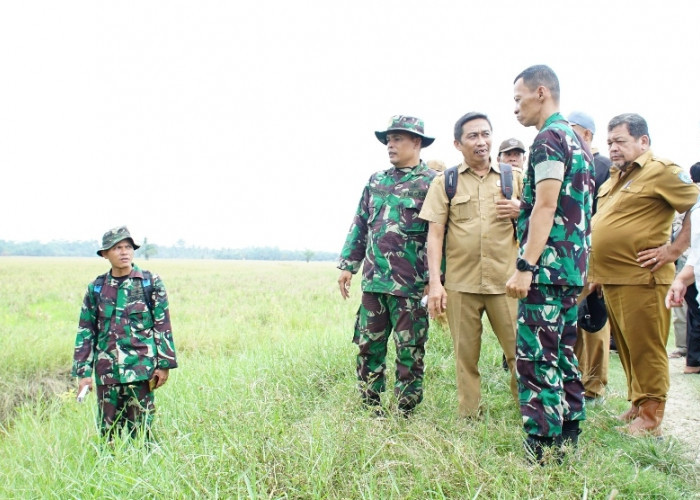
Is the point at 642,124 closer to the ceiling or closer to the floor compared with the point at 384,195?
closer to the ceiling

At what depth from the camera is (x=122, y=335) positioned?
3.55 meters

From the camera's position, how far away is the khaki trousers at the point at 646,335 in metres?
3.09

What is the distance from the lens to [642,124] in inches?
128

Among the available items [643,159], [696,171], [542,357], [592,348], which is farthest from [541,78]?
[696,171]

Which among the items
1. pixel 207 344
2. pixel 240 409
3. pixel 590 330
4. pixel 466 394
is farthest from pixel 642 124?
pixel 207 344

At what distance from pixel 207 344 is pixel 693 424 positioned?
5.97 metres

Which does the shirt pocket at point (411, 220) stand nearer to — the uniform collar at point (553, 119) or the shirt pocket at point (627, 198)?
the uniform collar at point (553, 119)

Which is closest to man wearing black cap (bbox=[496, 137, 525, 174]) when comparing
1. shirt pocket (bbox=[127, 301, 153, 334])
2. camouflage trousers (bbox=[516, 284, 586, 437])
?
camouflage trousers (bbox=[516, 284, 586, 437])

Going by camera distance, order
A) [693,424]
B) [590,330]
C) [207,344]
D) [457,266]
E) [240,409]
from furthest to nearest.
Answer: [207,344] → [590,330] → [693,424] → [457,266] → [240,409]

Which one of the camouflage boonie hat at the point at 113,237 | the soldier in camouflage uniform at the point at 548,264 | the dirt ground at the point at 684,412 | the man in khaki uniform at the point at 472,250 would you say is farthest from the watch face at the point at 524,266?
the camouflage boonie hat at the point at 113,237

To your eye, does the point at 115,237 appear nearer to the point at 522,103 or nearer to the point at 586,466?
the point at 522,103

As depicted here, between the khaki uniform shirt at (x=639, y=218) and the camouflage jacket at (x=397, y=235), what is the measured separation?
3.69 feet

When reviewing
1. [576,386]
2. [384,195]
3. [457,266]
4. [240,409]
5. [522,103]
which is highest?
[522,103]

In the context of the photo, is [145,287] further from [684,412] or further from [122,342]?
[684,412]
